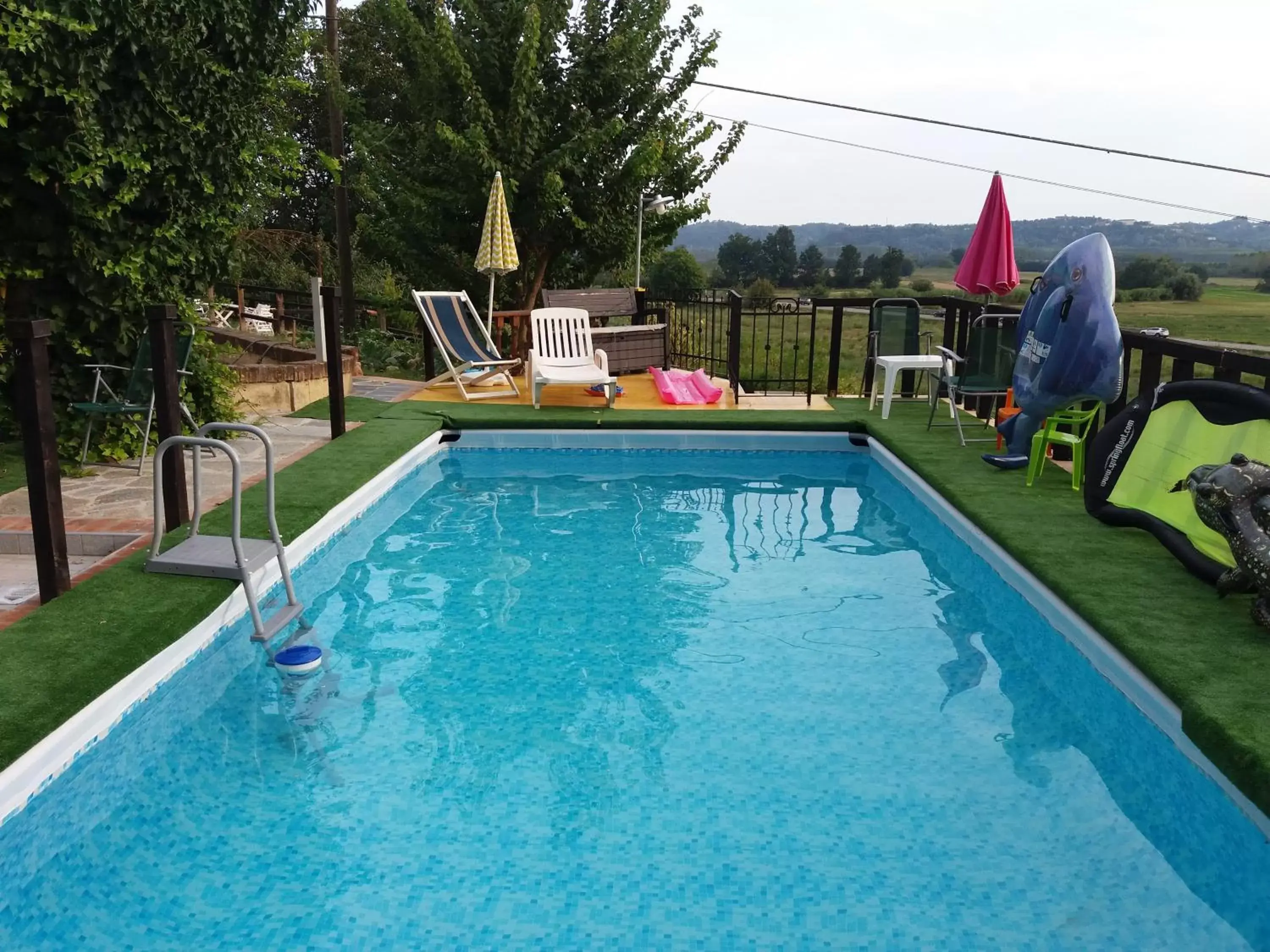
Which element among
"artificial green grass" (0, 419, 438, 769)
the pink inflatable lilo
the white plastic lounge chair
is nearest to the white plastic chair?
the white plastic lounge chair

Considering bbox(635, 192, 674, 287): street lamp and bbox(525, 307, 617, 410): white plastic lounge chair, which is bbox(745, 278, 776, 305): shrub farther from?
bbox(525, 307, 617, 410): white plastic lounge chair

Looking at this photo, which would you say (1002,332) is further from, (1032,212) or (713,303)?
(1032,212)

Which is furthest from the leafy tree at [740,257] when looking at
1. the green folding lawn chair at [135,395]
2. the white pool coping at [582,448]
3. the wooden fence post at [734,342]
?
the green folding lawn chair at [135,395]

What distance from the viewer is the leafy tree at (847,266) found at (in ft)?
175

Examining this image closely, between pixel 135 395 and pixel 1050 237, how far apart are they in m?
30.6

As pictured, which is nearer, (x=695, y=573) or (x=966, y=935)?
(x=966, y=935)

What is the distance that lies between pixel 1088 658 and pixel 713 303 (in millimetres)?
7672

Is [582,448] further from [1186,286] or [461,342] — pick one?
[1186,286]

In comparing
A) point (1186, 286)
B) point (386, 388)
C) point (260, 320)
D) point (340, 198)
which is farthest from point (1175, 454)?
point (1186, 286)

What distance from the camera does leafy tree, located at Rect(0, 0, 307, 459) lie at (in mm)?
5723

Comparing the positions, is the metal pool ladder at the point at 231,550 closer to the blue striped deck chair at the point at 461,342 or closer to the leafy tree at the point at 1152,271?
the blue striped deck chair at the point at 461,342

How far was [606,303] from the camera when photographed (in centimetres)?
1184

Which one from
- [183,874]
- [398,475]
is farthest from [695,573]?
[183,874]

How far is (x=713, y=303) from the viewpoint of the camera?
1129 centimetres
